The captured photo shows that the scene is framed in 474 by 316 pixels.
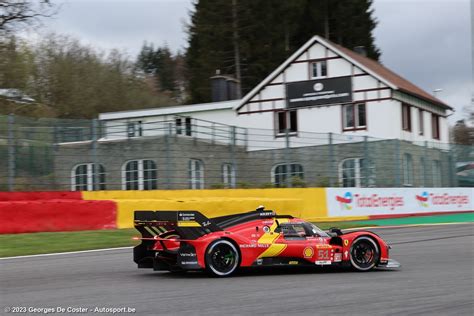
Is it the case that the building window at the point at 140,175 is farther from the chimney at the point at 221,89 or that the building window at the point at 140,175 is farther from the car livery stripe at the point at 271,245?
the chimney at the point at 221,89

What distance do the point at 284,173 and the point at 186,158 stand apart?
394 cm

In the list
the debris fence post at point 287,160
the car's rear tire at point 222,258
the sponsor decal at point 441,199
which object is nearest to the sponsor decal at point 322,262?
the car's rear tire at point 222,258

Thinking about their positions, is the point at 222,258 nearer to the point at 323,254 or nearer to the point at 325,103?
the point at 323,254

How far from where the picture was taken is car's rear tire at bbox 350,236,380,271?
10508mm

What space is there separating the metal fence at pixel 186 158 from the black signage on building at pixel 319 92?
7.64 m

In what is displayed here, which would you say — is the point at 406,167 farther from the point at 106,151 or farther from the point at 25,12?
the point at 25,12

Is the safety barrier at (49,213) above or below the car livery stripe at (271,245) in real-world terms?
above

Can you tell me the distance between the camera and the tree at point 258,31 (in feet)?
156

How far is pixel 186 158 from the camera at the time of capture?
22359 millimetres

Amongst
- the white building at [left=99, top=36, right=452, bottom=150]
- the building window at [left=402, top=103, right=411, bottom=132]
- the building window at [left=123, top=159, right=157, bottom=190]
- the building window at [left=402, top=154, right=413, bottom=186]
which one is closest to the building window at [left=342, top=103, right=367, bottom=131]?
the white building at [left=99, top=36, right=452, bottom=150]

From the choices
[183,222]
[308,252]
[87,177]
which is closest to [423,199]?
[87,177]

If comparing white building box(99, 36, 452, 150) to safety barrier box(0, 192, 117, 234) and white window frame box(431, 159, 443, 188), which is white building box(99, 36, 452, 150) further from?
safety barrier box(0, 192, 117, 234)

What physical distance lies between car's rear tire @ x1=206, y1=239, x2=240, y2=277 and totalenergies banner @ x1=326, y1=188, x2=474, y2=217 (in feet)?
46.8

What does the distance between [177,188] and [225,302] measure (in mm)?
14278
